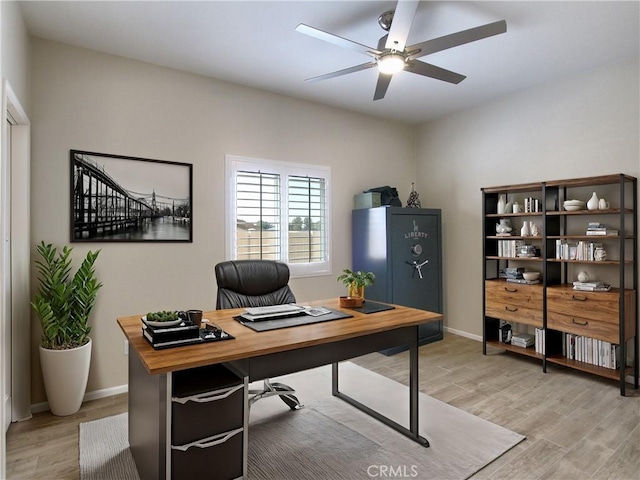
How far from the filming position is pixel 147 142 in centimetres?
332

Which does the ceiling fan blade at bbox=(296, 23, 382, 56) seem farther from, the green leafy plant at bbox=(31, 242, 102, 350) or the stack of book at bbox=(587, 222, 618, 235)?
the stack of book at bbox=(587, 222, 618, 235)

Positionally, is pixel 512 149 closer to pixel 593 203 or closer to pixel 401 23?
pixel 593 203

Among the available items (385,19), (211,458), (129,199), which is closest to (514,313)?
(385,19)

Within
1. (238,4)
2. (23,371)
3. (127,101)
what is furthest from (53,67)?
(23,371)

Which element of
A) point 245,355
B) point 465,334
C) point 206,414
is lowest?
point 465,334

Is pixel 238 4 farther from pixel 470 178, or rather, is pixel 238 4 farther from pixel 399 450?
pixel 470 178

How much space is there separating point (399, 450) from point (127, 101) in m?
3.31

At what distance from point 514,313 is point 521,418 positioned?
1.37 metres

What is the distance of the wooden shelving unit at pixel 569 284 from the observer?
317cm

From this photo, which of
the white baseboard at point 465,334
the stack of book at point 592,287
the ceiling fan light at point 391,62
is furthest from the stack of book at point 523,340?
the ceiling fan light at point 391,62

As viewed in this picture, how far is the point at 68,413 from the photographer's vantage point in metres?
2.81

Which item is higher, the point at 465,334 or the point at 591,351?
the point at 591,351

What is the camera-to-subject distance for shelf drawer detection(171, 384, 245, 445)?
1.68 m

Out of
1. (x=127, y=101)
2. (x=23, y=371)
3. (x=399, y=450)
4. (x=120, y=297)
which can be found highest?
(x=127, y=101)
